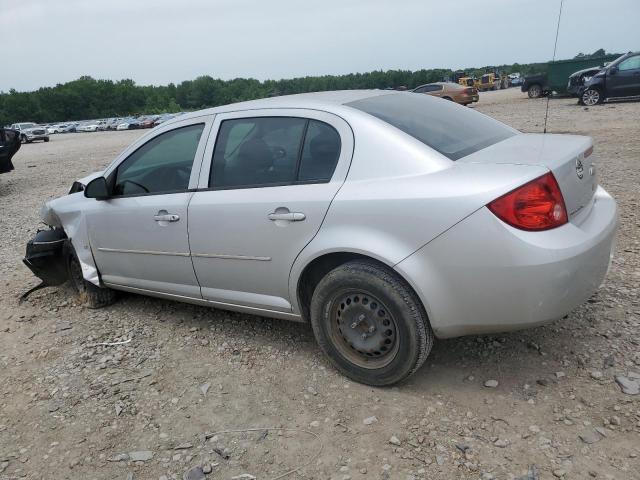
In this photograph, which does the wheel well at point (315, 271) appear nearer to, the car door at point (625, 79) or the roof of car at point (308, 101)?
the roof of car at point (308, 101)

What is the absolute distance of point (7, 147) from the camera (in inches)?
447

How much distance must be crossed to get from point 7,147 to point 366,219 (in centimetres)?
1121

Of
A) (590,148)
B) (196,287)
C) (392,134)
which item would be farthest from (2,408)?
(590,148)

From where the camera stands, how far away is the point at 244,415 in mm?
2924

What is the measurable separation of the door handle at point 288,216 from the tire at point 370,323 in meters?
0.35

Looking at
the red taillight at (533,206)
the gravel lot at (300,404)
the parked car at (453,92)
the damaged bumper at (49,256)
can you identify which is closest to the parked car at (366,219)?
the red taillight at (533,206)

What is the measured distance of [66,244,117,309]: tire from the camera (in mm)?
4562

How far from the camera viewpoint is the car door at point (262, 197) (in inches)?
117

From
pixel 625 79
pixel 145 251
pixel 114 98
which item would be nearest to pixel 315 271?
pixel 145 251

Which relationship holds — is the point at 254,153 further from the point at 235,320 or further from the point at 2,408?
the point at 2,408

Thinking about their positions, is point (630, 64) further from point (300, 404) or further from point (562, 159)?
point (300, 404)

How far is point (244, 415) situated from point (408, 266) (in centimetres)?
122

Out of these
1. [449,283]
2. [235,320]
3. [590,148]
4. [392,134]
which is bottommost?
[235,320]

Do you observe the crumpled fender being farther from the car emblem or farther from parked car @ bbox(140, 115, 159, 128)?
parked car @ bbox(140, 115, 159, 128)
